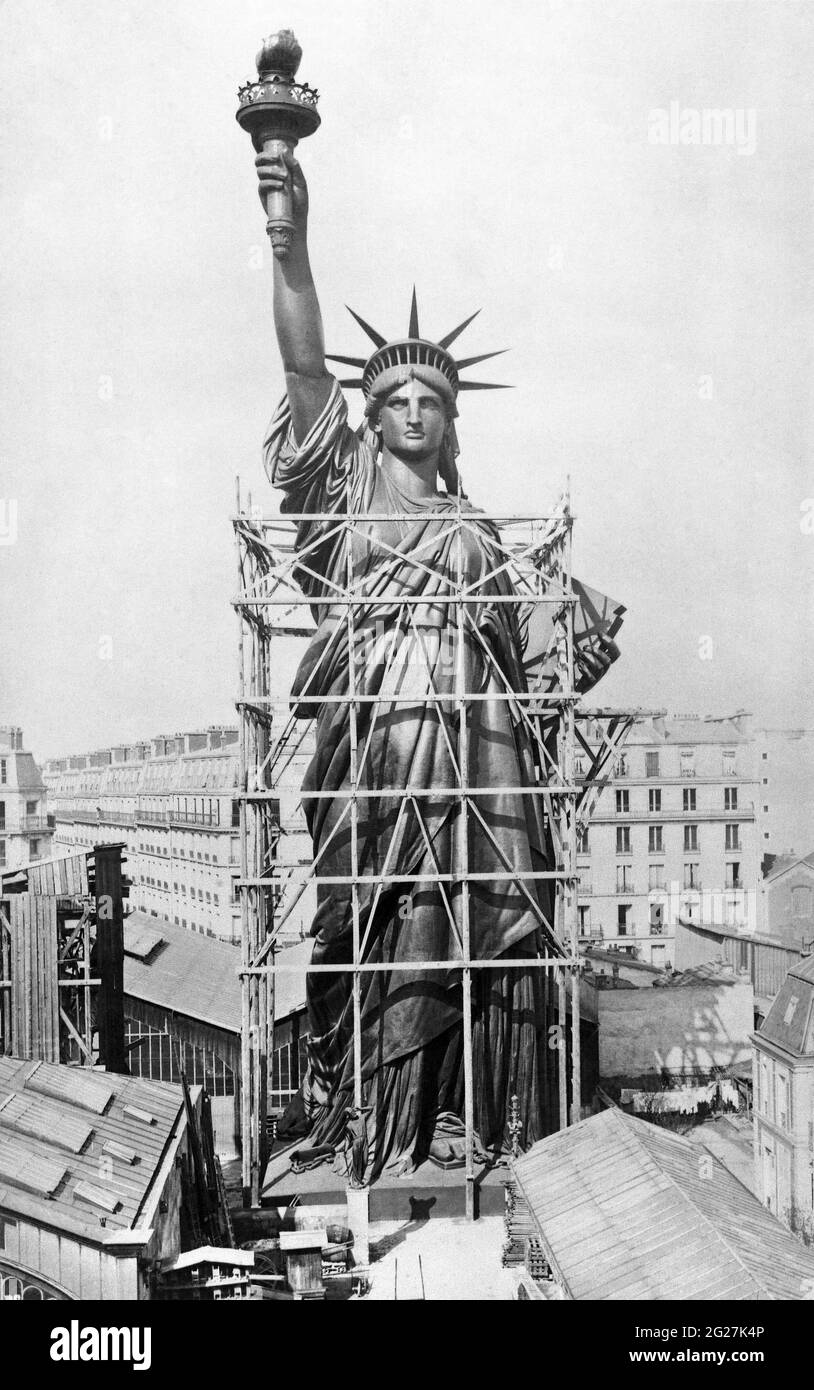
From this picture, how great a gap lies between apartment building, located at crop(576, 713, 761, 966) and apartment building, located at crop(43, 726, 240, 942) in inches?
464

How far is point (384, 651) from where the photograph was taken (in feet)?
72.6

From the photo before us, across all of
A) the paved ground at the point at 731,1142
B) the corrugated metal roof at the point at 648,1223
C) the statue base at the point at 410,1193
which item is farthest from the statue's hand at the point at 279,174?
the paved ground at the point at 731,1142

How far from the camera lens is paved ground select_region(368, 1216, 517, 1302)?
17641mm

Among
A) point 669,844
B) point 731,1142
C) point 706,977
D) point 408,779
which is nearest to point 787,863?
point 669,844

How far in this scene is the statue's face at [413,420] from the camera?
75.8ft

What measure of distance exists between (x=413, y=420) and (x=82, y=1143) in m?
12.1

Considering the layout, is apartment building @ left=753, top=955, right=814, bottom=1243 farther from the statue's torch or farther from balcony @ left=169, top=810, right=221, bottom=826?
balcony @ left=169, top=810, right=221, bottom=826

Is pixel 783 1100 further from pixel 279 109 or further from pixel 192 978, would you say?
pixel 279 109

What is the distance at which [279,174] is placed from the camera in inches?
840

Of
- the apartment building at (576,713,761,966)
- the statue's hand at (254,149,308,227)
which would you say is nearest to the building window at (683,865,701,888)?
the apartment building at (576,713,761,966)

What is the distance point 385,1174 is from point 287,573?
9.01m

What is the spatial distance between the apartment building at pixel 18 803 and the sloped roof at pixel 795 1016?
29250 millimetres


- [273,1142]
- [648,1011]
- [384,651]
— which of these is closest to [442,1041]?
[273,1142]

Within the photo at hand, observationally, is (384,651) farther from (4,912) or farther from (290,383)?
(4,912)
